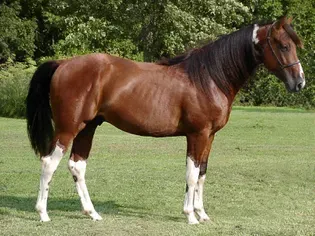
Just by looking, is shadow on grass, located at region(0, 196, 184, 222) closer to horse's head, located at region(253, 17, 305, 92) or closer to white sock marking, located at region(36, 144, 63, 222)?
white sock marking, located at region(36, 144, 63, 222)

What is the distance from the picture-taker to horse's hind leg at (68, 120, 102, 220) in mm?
9524

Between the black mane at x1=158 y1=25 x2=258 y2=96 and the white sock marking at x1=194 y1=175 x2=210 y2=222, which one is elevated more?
the black mane at x1=158 y1=25 x2=258 y2=96

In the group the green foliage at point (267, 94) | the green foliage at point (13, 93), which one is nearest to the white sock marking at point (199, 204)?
the green foliage at point (13, 93)

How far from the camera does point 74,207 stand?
10.2 m

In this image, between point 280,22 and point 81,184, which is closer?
point 280,22

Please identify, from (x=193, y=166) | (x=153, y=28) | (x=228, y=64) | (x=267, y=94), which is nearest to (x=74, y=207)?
(x=193, y=166)

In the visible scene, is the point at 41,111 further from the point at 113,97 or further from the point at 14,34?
the point at 14,34

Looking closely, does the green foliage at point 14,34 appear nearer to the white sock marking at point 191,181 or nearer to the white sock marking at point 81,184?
the white sock marking at point 81,184

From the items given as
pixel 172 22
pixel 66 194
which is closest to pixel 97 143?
pixel 66 194

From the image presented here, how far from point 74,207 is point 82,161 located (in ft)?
2.54

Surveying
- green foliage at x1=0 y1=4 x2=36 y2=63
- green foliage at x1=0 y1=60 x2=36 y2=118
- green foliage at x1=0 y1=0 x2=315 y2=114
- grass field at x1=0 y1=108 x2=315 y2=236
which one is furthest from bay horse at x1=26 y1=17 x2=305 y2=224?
green foliage at x1=0 y1=4 x2=36 y2=63

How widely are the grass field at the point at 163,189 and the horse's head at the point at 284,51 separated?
159 cm

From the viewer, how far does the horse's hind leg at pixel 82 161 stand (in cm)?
952

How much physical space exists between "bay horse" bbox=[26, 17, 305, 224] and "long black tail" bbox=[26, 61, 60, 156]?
24 mm
